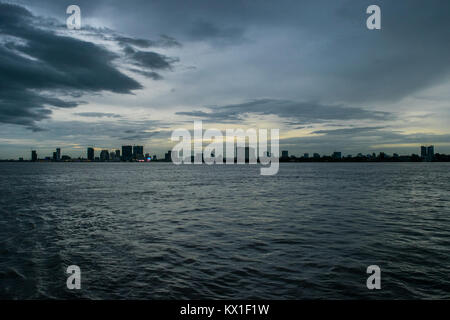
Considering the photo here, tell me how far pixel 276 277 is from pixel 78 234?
41.5 ft

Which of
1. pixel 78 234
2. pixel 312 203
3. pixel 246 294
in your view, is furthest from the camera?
pixel 312 203

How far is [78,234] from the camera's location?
54.5 ft

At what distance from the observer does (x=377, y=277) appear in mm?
9797

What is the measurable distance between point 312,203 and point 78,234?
2225 centimetres
